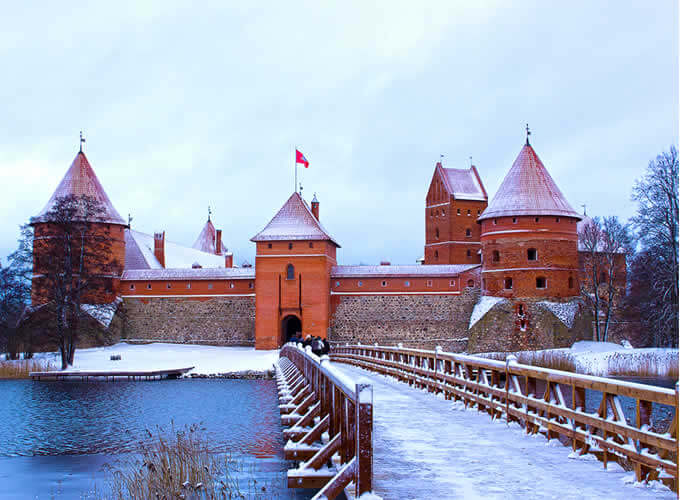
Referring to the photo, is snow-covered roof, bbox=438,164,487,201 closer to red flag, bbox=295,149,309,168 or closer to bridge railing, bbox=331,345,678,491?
red flag, bbox=295,149,309,168

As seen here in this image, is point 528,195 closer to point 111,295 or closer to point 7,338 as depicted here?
point 111,295

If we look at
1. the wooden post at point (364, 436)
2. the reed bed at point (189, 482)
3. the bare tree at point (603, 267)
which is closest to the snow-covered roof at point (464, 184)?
the bare tree at point (603, 267)

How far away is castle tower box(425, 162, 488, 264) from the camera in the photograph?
4797cm

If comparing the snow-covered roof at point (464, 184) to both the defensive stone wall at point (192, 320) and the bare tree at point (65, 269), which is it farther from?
the bare tree at point (65, 269)

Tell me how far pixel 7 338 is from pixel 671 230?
27.6 metres

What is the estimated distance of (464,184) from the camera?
162 ft

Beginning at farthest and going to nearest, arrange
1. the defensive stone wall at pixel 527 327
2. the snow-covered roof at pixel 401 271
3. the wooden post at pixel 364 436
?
the snow-covered roof at pixel 401 271 → the defensive stone wall at pixel 527 327 → the wooden post at pixel 364 436

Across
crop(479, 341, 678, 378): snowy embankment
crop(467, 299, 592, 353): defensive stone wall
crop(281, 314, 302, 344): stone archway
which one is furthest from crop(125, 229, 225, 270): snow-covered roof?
crop(479, 341, 678, 378): snowy embankment

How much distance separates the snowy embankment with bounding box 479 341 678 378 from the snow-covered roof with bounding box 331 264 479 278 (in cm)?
727

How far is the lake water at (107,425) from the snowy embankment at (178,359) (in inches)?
134

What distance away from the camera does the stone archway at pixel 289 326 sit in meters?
37.7

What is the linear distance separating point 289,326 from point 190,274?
5.98 meters

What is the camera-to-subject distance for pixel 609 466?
20.3 ft

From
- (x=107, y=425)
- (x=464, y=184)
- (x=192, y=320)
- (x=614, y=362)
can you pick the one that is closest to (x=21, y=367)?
(x=192, y=320)
